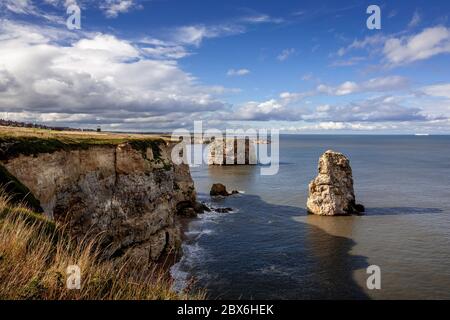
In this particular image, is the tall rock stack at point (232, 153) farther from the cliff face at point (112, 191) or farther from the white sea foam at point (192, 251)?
the cliff face at point (112, 191)

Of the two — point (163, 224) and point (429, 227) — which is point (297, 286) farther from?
point (429, 227)

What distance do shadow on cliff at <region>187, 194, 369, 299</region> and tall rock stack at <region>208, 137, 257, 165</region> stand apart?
277 feet

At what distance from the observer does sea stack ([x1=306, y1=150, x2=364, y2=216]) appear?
65.5 meters

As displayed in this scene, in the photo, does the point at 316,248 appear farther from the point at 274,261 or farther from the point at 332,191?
the point at 332,191

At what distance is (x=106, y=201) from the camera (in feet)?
116

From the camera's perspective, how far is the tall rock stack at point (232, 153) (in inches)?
5822

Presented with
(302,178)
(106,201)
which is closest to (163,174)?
(106,201)

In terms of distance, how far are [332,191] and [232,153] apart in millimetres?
84438

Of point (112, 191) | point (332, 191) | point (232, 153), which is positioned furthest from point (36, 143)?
point (232, 153)

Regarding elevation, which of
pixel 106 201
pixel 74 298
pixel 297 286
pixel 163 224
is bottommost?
pixel 297 286

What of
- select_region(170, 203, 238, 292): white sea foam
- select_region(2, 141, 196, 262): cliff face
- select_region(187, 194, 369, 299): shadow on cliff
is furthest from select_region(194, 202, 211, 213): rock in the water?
select_region(2, 141, 196, 262): cliff face

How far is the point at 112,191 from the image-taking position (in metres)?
36.5

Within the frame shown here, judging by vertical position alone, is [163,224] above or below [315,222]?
above
